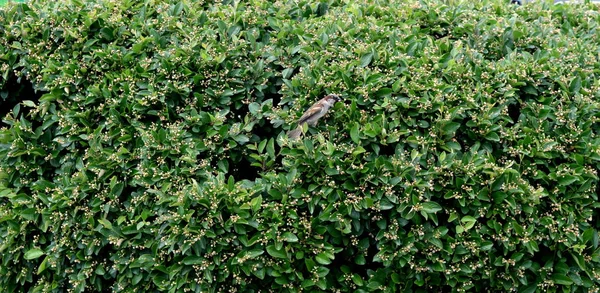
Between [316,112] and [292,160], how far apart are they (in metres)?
0.31

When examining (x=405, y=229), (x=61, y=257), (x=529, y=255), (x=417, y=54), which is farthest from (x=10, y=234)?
(x=529, y=255)

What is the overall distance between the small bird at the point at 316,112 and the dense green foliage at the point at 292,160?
7 centimetres

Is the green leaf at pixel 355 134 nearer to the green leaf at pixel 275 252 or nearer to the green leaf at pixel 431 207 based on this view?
the green leaf at pixel 431 207

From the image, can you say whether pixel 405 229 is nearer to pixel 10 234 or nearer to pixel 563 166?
pixel 563 166

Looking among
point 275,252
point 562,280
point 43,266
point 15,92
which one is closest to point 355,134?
point 275,252

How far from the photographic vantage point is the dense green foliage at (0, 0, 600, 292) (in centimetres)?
332

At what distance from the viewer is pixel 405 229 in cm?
342

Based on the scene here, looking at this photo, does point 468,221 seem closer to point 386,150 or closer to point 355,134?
point 386,150

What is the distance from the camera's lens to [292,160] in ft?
11.3

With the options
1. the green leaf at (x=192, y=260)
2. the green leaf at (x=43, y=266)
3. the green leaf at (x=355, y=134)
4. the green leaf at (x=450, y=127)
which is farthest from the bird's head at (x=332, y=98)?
the green leaf at (x=43, y=266)

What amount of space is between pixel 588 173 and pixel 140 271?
256cm

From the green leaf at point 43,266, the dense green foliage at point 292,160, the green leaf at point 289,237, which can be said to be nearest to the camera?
the green leaf at point 289,237

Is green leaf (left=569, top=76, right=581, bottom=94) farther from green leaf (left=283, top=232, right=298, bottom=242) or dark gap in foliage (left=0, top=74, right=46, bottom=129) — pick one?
dark gap in foliage (left=0, top=74, right=46, bottom=129)

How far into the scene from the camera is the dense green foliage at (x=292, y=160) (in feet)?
10.9
